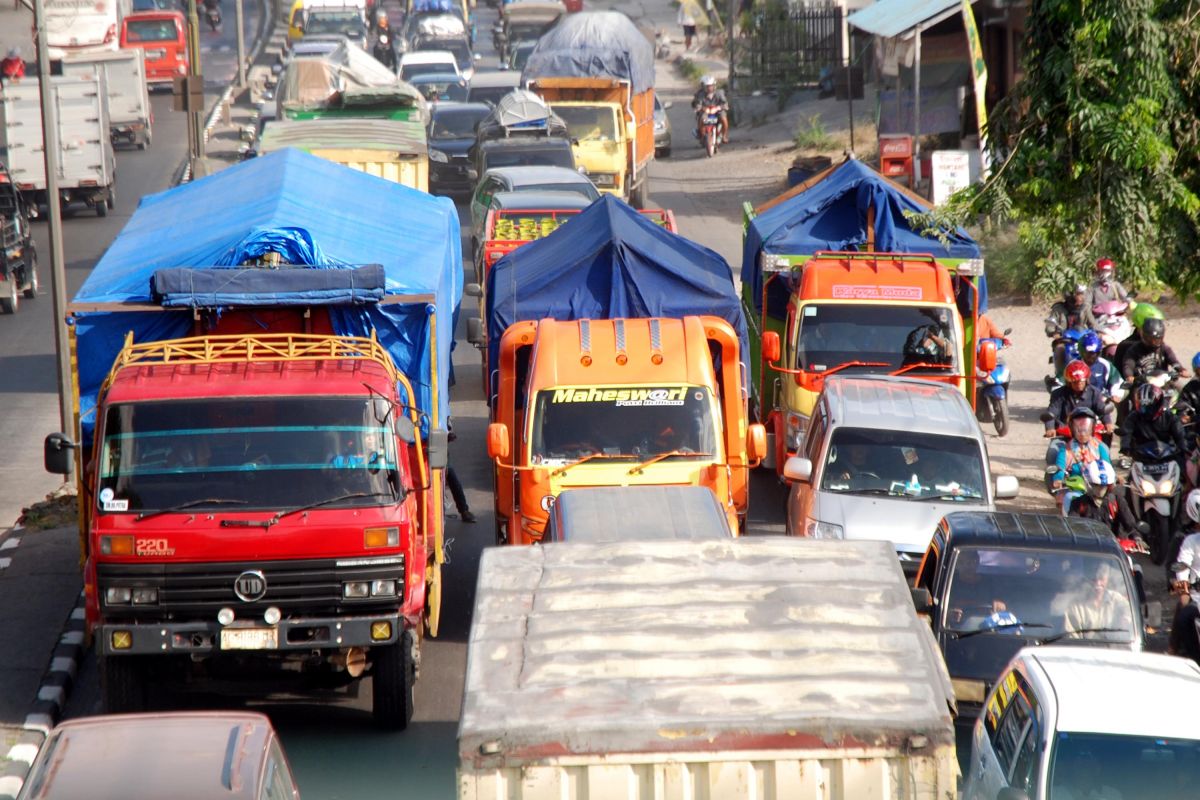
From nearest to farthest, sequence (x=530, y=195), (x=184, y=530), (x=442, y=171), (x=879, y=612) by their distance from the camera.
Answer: (x=879, y=612)
(x=184, y=530)
(x=530, y=195)
(x=442, y=171)

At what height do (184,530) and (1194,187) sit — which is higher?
(1194,187)

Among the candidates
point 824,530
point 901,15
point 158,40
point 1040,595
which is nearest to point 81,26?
point 158,40

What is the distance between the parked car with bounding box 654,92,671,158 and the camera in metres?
40.1

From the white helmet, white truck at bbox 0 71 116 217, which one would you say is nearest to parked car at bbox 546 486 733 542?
the white helmet

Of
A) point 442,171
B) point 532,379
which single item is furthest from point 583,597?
point 442,171

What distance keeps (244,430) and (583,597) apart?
4.08 metres

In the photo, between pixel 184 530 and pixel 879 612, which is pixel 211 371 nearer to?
pixel 184 530

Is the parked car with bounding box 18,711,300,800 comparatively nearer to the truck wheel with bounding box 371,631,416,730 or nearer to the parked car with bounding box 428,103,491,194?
the truck wheel with bounding box 371,631,416,730

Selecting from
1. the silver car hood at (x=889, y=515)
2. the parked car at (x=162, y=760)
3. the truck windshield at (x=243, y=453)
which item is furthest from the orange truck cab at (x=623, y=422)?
the parked car at (x=162, y=760)

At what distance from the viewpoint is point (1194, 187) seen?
1168 centimetres

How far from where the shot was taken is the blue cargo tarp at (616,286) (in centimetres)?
1477

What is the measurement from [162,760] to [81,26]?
138ft

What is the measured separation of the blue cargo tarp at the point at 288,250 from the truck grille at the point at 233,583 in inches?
76.5

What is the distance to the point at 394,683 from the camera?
10062 millimetres
